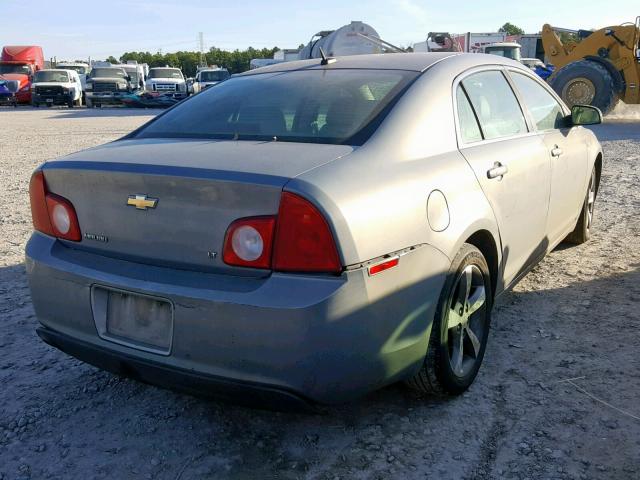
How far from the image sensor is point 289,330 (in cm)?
215

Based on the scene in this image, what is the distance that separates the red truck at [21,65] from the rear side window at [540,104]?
107 feet

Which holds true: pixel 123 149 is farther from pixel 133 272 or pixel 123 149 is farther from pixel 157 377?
pixel 157 377

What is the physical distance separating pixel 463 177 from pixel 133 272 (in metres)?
1.48

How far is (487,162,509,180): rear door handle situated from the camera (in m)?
3.12

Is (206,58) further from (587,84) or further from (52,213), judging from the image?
(52,213)

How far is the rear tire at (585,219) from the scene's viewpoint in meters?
5.18

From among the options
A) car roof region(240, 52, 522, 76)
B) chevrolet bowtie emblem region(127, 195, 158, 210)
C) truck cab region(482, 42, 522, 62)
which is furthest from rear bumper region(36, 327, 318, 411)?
truck cab region(482, 42, 522, 62)

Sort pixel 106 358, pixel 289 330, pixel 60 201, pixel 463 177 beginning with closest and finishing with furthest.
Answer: pixel 289 330, pixel 106 358, pixel 60 201, pixel 463 177

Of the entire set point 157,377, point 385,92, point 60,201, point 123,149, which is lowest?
point 157,377

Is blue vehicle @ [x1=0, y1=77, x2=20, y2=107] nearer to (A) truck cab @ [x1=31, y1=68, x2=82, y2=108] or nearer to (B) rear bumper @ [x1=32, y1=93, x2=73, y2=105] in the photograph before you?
(A) truck cab @ [x1=31, y1=68, x2=82, y2=108]

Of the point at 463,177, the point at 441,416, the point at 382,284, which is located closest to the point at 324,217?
the point at 382,284

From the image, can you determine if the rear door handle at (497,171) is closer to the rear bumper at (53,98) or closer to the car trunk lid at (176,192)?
the car trunk lid at (176,192)

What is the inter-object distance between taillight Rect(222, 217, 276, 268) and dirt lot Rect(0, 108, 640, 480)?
0.85 metres

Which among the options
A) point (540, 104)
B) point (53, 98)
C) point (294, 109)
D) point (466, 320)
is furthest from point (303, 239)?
point (53, 98)
